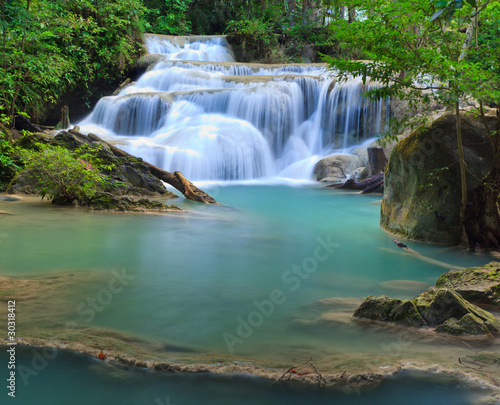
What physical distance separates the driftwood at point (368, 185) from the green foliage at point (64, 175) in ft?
24.4

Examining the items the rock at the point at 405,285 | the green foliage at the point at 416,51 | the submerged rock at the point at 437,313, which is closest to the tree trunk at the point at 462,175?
the green foliage at the point at 416,51

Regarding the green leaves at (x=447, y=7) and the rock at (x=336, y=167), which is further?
the rock at (x=336, y=167)

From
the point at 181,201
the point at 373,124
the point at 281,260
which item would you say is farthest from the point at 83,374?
the point at 373,124

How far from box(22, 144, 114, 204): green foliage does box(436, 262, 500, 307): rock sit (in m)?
6.30

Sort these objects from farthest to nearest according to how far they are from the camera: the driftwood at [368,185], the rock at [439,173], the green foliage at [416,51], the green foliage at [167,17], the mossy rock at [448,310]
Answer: the green foliage at [167,17] < the driftwood at [368,185] < the rock at [439,173] < the green foliage at [416,51] < the mossy rock at [448,310]

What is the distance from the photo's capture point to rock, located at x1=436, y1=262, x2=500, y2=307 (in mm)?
3969

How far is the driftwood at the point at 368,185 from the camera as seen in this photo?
13.3 metres

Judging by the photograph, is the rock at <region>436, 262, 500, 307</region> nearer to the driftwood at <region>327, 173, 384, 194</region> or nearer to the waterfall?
the driftwood at <region>327, 173, 384, 194</region>

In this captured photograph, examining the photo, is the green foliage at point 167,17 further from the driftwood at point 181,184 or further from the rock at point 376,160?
the driftwood at point 181,184

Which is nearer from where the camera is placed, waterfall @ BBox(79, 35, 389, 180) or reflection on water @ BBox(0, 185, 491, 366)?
reflection on water @ BBox(0, 185, 491, 366)

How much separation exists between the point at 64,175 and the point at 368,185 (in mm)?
8452

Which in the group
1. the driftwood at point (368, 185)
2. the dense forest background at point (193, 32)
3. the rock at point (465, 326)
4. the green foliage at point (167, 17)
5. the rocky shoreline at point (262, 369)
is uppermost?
the green foliage at point (167, 17)

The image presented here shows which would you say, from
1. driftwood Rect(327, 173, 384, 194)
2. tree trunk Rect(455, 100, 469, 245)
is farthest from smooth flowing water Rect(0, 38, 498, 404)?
driftwood Rect(327, 173, 384, 194)

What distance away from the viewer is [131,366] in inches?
107
